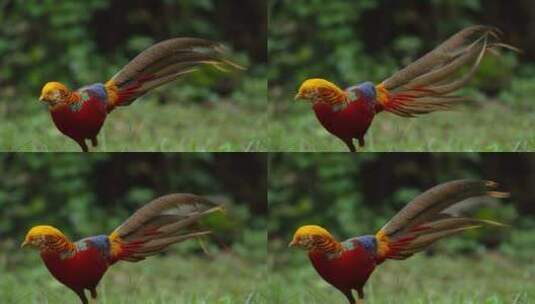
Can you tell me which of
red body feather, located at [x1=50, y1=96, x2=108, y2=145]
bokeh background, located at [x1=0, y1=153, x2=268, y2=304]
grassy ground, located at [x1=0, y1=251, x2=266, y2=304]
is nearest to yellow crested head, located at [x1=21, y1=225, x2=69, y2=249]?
red body feather, located at [x1=50, y1=96, x2=108, y2=145]

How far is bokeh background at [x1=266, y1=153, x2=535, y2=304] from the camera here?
4.45 meters

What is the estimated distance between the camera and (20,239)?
5125 mm

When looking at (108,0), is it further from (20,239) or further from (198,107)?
(20,239)

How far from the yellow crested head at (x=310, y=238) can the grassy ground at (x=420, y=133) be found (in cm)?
68

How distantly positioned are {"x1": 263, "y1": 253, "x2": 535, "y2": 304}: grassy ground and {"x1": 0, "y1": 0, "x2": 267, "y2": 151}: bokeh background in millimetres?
609

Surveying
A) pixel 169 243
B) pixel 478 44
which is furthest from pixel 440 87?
pixel 169 243

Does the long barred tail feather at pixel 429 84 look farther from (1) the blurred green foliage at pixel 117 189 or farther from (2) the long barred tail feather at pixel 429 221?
(1) the blurred green foliage at pixel 117 189

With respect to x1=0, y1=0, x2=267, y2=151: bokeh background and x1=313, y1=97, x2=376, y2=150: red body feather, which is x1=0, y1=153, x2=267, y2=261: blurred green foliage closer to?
x1=0, y1=0, x2=267, y2=151: bokeh background

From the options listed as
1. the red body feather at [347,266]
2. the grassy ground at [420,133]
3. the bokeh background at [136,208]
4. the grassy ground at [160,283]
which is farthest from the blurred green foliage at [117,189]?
the red body feather at [347,266]

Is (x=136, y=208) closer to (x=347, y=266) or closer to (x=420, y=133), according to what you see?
(x=420, y=133)

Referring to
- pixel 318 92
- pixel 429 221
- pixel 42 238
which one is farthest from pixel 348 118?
pixel 42 238

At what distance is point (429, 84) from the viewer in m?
3.82

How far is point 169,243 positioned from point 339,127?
0.74 metres

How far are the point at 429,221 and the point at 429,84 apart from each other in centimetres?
49
